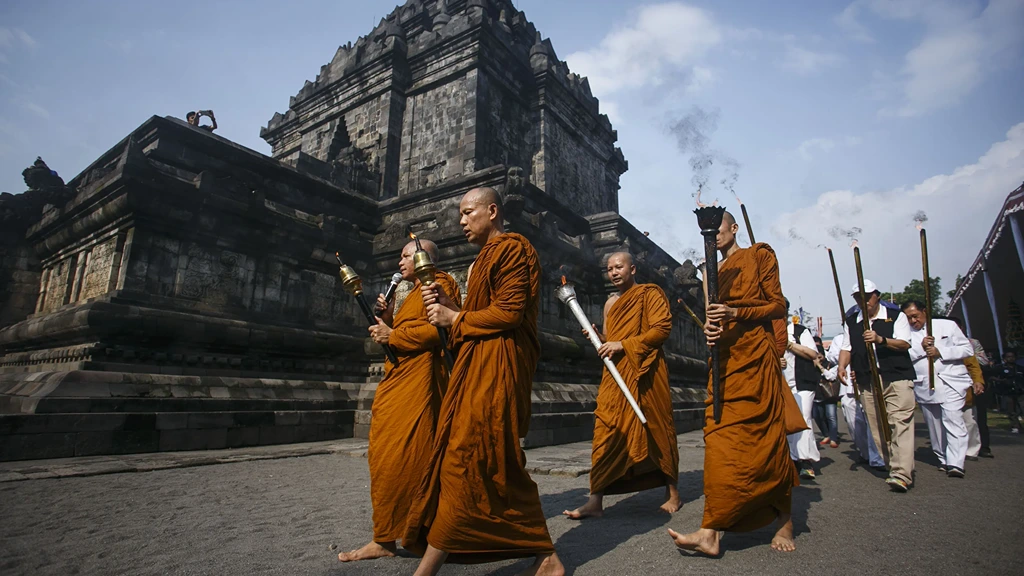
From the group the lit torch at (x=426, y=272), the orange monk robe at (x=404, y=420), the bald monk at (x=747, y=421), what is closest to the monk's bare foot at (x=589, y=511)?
the bald monk at (x=747, y=421)

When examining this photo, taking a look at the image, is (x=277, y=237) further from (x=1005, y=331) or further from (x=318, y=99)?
(x=1005, y=331)

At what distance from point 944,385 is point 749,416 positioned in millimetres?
4897

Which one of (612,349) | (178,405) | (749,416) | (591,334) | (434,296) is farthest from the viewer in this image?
(178,405)

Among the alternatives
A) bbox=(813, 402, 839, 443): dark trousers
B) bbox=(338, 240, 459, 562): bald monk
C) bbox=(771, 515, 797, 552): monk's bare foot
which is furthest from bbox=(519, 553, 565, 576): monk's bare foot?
bbox=(813, 402, 839, 443): dark trousers

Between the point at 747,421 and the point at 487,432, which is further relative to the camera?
the point at 747,421

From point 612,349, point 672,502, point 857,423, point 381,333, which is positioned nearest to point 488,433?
point 381,333

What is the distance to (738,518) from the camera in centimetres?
286

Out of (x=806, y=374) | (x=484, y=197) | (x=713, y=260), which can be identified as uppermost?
(x=484, y=197)

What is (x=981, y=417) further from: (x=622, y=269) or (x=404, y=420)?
(x=404, y=420)

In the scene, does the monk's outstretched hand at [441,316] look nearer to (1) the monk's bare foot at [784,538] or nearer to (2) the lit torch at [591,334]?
(2) the lit torch at [591,334]

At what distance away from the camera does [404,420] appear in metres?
2.98

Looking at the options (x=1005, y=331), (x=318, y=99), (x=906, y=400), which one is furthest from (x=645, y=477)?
(x=1005, y=331)

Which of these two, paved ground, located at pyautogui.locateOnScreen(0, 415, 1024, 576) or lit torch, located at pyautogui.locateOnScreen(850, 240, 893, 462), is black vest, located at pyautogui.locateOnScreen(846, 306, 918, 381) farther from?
paved ground, located at pyautogui.locateOnScreen(0, 415, 1024, 576)

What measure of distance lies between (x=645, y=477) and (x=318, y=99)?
1568 centimetres
